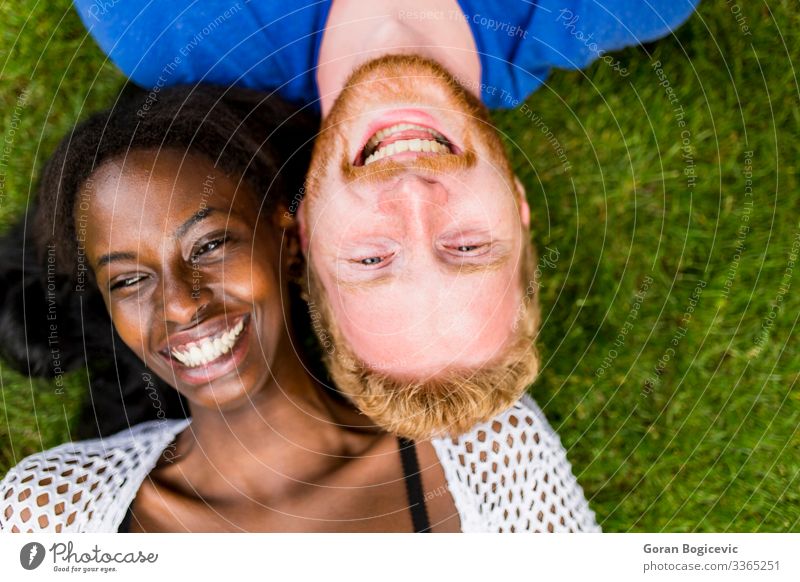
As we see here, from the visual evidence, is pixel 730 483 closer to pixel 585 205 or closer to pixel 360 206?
pixel 585 205

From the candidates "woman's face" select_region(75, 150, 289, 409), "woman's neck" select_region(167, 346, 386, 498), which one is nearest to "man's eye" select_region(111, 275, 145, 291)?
"woman's face" select_region(75, 150, 289, 409)

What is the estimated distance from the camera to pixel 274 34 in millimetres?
701

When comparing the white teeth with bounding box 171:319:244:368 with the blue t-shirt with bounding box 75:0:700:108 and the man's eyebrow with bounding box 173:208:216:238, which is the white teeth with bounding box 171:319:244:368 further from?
the blue t-shirt with bounding box 75:0:700:108

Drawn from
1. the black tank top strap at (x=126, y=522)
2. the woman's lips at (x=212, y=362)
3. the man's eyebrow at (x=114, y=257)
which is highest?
the man's eyebrow at (x=114, y=257)

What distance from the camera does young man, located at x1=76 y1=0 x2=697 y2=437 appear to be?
2.08ft

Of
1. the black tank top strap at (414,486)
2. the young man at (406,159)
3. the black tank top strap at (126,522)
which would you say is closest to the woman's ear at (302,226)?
the young man at (406,159)

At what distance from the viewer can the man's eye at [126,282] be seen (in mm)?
647

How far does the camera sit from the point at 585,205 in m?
0.79

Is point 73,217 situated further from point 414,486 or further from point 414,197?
point 414,486

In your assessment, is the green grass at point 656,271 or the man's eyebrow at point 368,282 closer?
the man's eyebrow at point 368,282

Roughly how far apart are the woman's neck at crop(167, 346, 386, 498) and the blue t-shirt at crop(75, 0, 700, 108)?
321 millimetres

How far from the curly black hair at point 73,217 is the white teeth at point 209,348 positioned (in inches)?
3.3

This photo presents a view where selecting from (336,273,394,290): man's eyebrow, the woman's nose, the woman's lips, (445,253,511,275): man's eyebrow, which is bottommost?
the woman's lips

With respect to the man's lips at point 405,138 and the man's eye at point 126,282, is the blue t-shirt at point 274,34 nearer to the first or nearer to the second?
the man's lips at point 405,138
